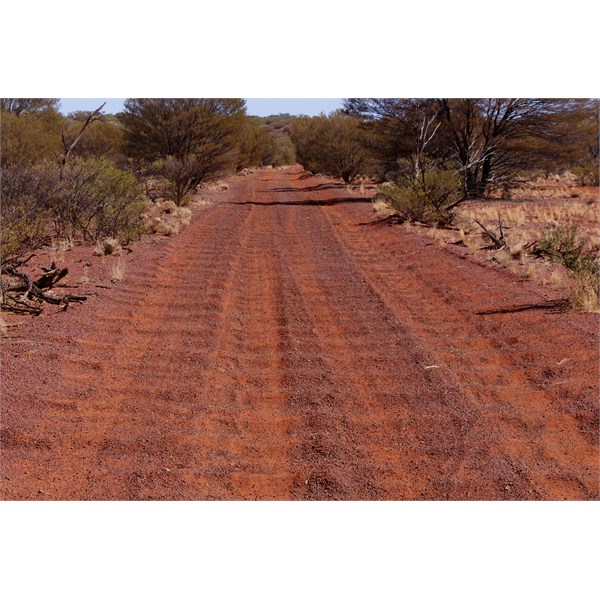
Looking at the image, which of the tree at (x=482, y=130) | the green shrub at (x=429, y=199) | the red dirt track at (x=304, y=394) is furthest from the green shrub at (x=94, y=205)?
the tree at (x=482, y=130)

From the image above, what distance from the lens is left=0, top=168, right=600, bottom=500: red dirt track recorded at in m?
4.73

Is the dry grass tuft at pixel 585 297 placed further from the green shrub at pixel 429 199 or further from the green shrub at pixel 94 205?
the green shrub at pixel 429 199

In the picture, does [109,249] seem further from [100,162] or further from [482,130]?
[482,130]

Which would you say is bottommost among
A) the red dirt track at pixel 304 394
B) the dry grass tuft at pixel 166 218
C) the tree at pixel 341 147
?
the red dirt track at pixel 304 394

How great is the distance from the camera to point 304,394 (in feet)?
A: 20.8

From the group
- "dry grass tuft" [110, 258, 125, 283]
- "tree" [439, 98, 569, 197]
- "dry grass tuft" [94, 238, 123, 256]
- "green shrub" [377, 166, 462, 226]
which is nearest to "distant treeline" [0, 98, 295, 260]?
"dry grass tuft" [94, 238, 123, 256]

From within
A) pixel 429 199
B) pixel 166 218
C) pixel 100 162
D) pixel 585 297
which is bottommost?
pixel 585 297

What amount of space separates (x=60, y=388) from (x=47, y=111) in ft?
92.1

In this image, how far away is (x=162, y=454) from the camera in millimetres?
5059

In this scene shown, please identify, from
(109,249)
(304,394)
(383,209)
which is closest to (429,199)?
(383,209)

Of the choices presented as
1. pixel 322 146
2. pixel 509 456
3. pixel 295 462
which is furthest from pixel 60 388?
pixel 322 146

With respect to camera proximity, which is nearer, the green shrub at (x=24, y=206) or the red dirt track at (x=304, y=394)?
the red dirt track at (x=304, y=394)

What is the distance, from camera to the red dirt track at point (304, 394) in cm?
473

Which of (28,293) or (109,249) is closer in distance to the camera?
(28,293)
